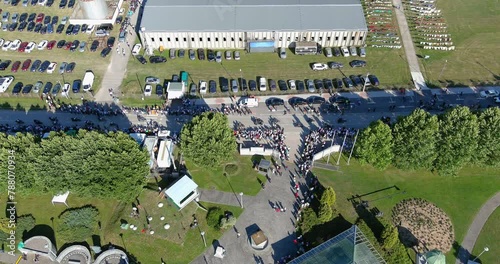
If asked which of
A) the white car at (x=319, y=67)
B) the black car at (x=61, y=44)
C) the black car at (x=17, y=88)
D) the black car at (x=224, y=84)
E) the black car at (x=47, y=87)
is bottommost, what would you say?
the black car at (x=17, y=88)

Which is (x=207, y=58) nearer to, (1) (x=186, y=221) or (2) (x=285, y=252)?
(1) (x=186, y=221)

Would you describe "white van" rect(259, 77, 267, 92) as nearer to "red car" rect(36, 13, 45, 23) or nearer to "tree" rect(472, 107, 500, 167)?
"tree" rect(472, 107, 500, 167)

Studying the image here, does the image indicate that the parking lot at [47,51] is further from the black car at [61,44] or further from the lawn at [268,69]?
the lawn at [268,69]

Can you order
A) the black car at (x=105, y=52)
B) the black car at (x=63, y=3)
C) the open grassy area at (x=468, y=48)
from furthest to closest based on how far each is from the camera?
1. the black car at (x=63, y=3)
2. the black car at (x=105, y=52)
3. the open grassy area at (x=468, y=48)

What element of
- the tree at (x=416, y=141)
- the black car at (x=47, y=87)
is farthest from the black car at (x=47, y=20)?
the tree at (x=416, y=141)

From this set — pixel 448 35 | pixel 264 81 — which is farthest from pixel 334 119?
pixel 448 35
